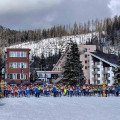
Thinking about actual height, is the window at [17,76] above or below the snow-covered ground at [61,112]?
above

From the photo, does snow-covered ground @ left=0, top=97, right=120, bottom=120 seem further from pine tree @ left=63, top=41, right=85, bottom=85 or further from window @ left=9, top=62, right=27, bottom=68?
window @ left=9, top=62, right=27, bottom=68

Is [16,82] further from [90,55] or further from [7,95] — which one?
[7,95]

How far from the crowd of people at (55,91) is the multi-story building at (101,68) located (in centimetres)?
4815

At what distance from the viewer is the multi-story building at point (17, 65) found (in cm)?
8581

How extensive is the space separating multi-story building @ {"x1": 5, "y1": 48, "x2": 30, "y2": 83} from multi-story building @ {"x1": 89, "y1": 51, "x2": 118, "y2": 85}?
21528 mm

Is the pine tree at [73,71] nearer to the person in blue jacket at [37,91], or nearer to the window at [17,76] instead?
the window at [17,76]

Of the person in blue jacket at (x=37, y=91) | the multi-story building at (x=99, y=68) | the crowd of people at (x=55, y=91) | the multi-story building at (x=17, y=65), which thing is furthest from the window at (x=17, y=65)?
the person in blue jacket at (x=37, y=91)

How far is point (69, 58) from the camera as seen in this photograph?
7019 centimetres

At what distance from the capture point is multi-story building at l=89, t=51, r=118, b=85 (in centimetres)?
10012

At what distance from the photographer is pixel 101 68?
10319cm

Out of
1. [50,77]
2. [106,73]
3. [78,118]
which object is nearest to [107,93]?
[78,118]

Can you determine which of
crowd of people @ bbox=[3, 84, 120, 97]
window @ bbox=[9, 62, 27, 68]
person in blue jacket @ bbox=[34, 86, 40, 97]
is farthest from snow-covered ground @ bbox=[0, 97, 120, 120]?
window @ bbox=[9, 62, 27, 68]

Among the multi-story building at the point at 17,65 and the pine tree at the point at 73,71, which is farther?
the multi-story building at the point at 17,65

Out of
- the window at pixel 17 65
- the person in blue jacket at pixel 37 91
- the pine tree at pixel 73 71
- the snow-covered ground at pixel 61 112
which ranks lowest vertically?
the snow-covered ground at pixel 61 112
